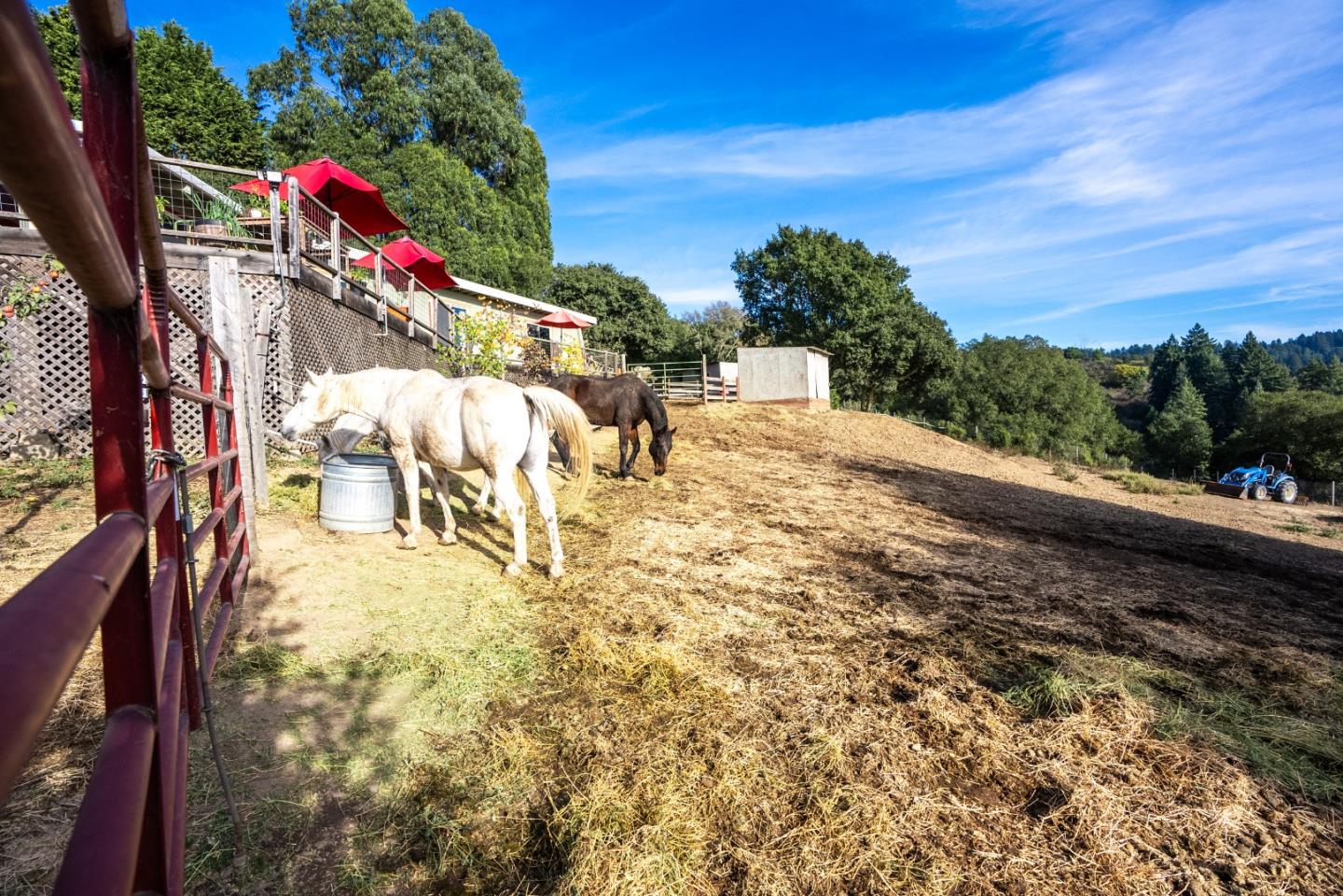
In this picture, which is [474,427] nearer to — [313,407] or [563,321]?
[313,407]

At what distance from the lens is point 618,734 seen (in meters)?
2.93

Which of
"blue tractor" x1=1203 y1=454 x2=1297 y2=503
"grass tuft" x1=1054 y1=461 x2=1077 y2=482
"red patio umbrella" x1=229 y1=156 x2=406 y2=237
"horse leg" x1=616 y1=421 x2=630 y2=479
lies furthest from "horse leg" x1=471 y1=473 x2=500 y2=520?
"blue tractor" x1=1203 y1=454 x2=1297 y2=503

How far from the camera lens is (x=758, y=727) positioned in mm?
3008

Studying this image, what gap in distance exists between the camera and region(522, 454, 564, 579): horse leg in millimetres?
5148

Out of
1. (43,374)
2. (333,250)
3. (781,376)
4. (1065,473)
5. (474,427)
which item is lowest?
(1065,473)

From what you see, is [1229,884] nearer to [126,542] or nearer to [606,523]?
[126,542]

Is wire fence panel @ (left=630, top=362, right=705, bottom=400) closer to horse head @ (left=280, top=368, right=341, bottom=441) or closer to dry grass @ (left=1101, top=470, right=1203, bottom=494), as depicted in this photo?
dry grass @ (left=1101, top=470, right=1203, bottom=494)

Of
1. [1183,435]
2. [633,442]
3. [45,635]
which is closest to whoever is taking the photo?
[45,635]

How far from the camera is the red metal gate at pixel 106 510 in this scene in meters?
0.45

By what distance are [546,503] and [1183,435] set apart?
7336 cm

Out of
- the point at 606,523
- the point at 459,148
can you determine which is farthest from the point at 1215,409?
the point at 606,523

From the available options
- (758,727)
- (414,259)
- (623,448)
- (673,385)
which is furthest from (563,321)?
(758,727)

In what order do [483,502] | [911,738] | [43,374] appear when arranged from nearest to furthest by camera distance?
[911,738] → [43,374] → [483,502]

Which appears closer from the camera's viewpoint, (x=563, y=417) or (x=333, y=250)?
(x=563, y=417)
